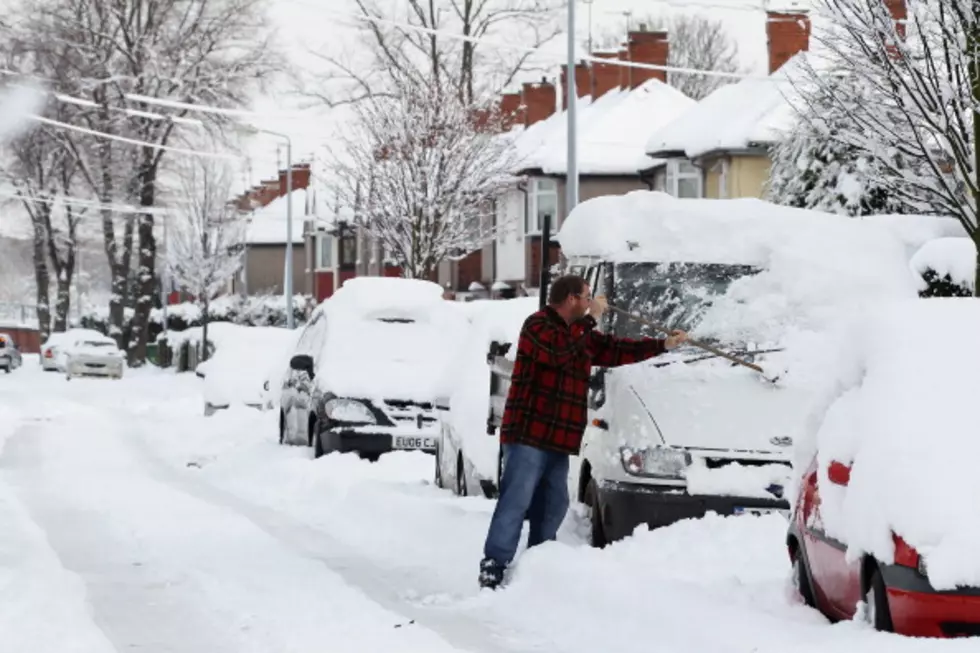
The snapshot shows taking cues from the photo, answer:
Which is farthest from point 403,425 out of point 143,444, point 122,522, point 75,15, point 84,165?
point 84,165

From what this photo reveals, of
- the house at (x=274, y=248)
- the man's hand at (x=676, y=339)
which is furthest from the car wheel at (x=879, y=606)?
the house at (x=274, y=248)

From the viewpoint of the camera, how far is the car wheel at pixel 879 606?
7.21 m

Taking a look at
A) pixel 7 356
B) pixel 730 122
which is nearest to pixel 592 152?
pixel 730 122

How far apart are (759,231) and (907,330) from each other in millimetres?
4301

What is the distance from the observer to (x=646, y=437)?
10.9 meters

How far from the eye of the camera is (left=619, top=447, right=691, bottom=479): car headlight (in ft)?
35.6

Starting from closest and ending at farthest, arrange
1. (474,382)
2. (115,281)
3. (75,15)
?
(474,382), (75,15), (115,281)

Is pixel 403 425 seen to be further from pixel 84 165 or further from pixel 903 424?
pixel 84 165

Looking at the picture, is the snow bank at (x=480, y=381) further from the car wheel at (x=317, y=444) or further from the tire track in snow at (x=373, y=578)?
the car wheel at (x=317, y=444)

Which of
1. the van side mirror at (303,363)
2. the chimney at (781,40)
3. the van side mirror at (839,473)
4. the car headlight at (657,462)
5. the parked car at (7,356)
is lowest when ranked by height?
the parked car at (7,356)

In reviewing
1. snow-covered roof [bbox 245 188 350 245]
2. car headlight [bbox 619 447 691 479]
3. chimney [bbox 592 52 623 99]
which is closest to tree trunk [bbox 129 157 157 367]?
chimney [bbox 592 52 623 99]

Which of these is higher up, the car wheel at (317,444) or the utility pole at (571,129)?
the utility pole at (571,129)

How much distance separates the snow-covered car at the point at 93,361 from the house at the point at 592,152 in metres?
11.7

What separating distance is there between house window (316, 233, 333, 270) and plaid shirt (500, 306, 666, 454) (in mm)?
75643
